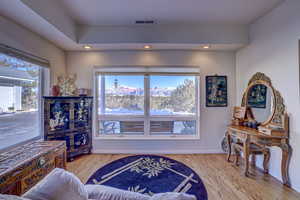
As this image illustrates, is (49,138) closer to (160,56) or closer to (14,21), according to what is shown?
(14,21)

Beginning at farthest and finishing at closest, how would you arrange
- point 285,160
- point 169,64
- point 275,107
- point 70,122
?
point 169,64, point 70,122, point 275,107, point 285,160

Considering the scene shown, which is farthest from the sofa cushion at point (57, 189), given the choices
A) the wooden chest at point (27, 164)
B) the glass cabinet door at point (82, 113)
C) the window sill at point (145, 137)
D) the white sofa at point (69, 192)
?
the window sill at point (145, 137)

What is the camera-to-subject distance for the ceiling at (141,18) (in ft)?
8.57

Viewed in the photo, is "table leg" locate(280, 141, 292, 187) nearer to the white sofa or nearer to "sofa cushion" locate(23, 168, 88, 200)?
the white sofa

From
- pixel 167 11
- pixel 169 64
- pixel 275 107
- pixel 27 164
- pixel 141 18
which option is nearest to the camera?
pixel 27 164

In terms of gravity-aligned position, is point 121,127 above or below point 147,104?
below

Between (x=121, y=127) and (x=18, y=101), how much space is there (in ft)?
6.86

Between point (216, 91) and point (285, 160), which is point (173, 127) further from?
point (285, 160)

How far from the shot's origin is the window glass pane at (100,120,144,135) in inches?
159

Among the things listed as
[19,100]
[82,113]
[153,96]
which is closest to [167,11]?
[153,96]

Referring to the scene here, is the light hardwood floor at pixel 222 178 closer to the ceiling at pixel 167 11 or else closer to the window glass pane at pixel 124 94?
the window glass pane at pixel 124 94

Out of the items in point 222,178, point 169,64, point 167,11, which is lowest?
point 222,178

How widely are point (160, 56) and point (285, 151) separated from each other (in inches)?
113

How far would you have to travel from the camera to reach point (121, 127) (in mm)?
4043
